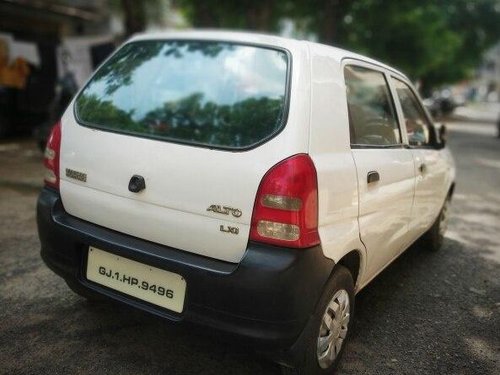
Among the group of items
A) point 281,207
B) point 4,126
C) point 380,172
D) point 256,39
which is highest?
point 256,39

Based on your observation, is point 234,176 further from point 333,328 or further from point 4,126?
point 4,126

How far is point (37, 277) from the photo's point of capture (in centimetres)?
342

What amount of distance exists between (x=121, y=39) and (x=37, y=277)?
39.6 feet

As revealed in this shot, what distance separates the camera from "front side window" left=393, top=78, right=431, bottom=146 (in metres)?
3.38

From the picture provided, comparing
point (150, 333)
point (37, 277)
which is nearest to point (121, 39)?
point (37, 277)

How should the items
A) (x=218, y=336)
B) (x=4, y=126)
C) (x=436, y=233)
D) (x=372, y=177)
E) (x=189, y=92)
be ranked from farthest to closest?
(x=4, y=126) → (x=436, y=233) → (x=189, y=92) → (x=372, y=177) → (x=218, y=336)

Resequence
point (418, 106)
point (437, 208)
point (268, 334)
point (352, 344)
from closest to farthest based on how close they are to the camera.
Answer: point (268, 334) → point (352, 344) → point (418, 106) → point (437, 208)

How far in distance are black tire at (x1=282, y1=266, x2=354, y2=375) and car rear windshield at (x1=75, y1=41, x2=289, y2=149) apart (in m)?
0.86

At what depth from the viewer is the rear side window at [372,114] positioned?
8.80 ft

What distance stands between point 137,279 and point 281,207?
2.55 feet

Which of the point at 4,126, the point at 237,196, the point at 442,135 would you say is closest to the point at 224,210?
the point at 237,196

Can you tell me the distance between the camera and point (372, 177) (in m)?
2.53

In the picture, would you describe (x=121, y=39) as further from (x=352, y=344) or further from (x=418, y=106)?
A: (x=352, y=344)

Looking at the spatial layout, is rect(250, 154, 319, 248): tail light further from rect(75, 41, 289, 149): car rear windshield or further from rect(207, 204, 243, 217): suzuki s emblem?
rect(75, 41, 289, 149): car rear windshield
